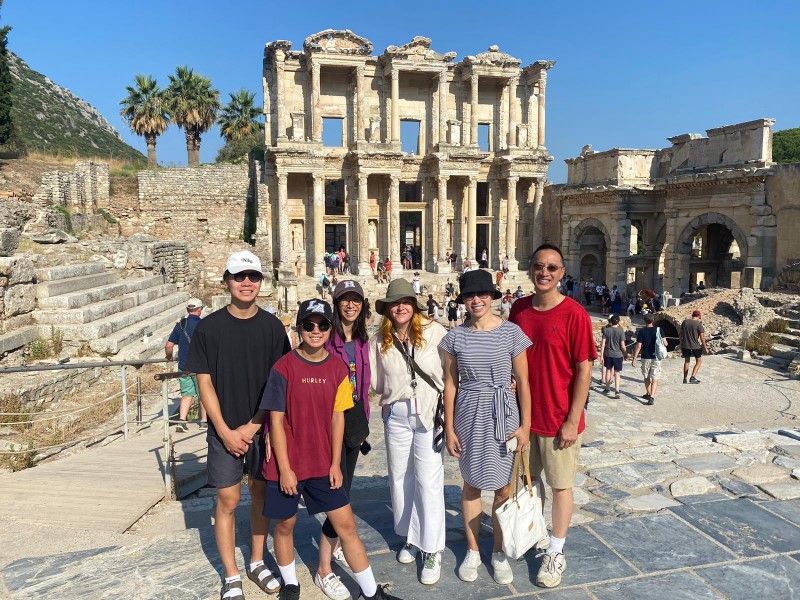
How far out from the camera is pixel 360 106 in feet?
95.5

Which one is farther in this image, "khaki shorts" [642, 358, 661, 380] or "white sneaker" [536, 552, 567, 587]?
"khaki shorts" [642, 358, 661, 380]

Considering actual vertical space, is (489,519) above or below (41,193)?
below

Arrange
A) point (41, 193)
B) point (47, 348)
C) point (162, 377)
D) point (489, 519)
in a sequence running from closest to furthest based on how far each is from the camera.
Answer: point (489, 519) → point (162, 377) → point (47, 348) → point (41, 193)

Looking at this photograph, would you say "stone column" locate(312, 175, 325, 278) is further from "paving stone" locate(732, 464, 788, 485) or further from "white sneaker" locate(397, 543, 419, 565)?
"white sneaker" locate(397, 543, 419, 565)

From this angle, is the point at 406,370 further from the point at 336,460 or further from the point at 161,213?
the point at 161,213

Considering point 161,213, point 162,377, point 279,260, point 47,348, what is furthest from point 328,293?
point 162,377

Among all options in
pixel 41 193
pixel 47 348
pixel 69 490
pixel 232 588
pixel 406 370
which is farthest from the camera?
pixel 41 193

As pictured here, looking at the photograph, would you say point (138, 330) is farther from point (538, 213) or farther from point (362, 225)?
point (538, 213)

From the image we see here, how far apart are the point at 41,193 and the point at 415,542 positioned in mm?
26331

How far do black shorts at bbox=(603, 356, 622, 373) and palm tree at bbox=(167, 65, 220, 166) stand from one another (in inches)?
1127

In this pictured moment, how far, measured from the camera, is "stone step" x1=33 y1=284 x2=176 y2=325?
10.2 m

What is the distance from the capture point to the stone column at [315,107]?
91.3 feet

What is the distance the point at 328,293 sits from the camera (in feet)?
80.5

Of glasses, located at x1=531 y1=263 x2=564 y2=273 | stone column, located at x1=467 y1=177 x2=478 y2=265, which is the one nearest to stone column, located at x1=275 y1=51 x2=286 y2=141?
stone column, located at x1=467 y1=177 x2=478 y2=265
